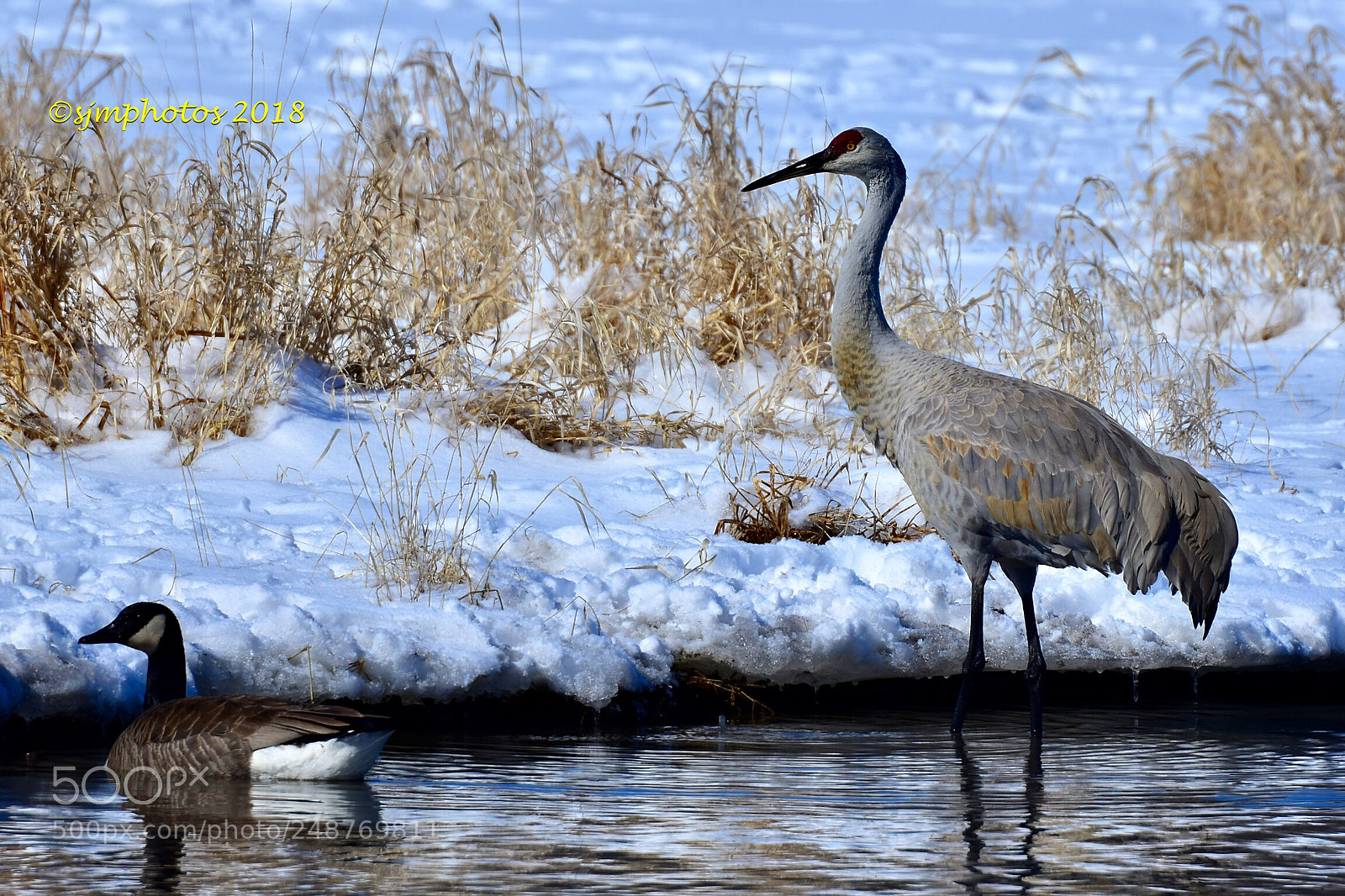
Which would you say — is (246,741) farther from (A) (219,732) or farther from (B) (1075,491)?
(B) (1075,491)

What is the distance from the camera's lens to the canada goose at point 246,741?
16.0 ft

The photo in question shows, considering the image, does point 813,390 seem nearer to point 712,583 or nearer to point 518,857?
point 712,583

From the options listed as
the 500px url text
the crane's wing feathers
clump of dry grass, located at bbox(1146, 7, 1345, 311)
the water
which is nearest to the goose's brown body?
the water

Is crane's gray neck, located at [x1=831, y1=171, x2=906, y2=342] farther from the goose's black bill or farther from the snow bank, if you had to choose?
the snow bank

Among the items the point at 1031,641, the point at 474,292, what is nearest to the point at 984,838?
the point at 1031,641

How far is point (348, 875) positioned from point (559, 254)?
6753 millimetres

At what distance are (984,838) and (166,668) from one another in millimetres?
2558

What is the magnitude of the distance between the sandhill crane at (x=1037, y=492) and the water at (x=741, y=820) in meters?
0.57

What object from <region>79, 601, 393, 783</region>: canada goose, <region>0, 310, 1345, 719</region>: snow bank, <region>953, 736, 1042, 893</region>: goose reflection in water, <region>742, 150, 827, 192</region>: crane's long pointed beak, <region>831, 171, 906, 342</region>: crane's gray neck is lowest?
<region>953, 736, 1042, 893</region>: goose reflection in water

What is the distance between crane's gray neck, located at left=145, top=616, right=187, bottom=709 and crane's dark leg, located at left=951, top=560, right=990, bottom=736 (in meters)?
2.60

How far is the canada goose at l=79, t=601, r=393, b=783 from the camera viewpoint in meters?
4.86

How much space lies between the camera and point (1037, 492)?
236 inches

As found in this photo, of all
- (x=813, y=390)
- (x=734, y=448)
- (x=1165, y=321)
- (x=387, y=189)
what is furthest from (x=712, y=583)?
(x=1165, y=321)

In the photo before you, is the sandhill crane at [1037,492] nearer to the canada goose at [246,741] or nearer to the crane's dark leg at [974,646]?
the crane's dark leg at [974,646]
